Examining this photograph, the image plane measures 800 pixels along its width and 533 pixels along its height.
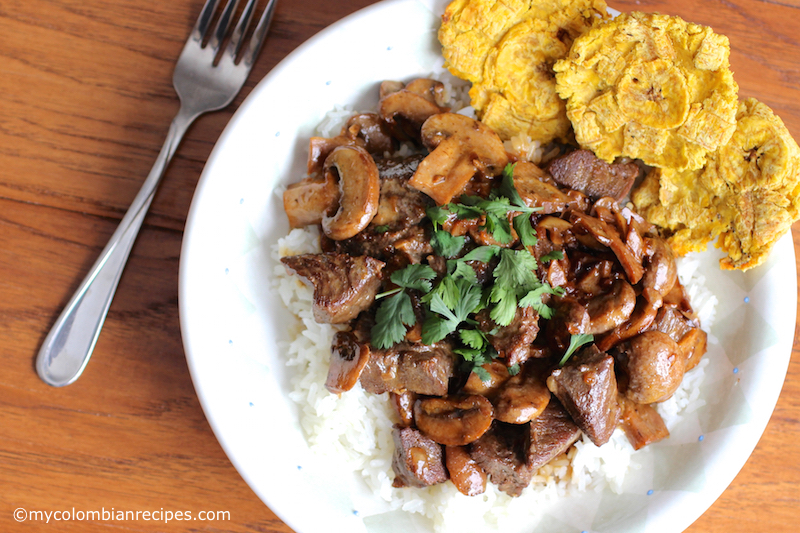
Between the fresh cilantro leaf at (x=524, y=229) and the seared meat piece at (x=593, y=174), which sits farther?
the seared meat piece at (x=593, y=174)

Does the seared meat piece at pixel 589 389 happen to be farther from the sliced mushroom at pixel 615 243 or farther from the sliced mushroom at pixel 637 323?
the sliced mushroom at pixel 615 243

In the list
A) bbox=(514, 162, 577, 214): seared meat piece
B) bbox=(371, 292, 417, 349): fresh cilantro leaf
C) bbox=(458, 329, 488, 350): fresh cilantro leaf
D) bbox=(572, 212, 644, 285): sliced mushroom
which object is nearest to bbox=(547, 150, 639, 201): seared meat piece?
bbox=(514, 162, 577, 214): seared meat piece

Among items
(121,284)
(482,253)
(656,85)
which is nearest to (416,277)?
(482,253)

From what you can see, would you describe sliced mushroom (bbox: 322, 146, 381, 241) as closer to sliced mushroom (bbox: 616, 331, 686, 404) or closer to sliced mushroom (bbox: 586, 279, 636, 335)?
sliced mushroom (bbox: 586, 279, 636, 335)

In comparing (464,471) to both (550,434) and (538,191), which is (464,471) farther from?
(538,191)

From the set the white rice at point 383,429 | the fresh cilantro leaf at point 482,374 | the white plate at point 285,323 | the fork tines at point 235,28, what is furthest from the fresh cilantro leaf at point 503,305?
the fork tines at point 235,28
